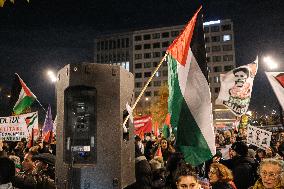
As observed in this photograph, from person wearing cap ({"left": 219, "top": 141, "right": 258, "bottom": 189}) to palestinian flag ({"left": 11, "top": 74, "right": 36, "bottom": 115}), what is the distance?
877 centimetres

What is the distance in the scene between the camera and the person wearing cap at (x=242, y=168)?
6770 mm

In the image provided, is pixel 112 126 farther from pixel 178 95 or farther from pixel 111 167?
pixel 178 95

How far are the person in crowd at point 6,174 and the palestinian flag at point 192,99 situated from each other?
8.55 feet

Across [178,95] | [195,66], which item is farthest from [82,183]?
[195,66]

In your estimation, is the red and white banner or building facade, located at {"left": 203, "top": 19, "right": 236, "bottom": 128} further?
building facade, located at {"left": 203, "top": 19, "right": 236, "bottom": 128}

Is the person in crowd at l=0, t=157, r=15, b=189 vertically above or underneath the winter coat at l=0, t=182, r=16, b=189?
above

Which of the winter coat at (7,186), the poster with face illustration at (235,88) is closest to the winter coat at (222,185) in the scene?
the winter coat at (7,186)

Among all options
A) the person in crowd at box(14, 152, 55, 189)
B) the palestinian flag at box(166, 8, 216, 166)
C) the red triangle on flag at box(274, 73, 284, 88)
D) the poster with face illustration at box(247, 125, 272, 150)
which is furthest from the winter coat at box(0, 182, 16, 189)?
the poster with face illustration at box(247, 125, 272, 150)

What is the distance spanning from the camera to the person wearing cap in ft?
22.2

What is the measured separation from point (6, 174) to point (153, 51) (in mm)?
112453

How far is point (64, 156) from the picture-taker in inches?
181

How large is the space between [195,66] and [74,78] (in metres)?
2.15

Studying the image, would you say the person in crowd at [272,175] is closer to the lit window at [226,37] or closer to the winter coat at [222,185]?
the winter coat at [222,185]

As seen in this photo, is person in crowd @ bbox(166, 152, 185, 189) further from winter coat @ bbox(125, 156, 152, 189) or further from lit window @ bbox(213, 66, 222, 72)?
lit window @ bbox(213, 66, 222, 72)
